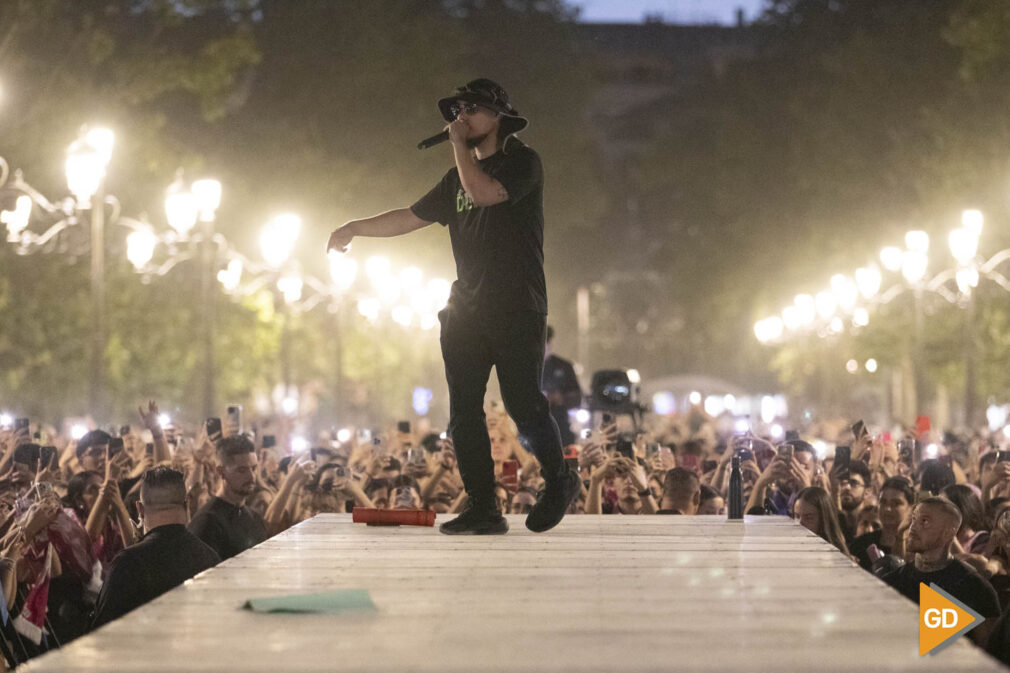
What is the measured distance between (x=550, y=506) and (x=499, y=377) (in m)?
0.62

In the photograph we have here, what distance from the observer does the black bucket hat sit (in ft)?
24.4

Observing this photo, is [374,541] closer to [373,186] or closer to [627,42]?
A: [373,186]

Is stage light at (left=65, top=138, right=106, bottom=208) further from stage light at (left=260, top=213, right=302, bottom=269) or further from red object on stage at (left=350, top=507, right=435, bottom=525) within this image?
red object on stage at (left=350, top=507, right=435, bottom=525)

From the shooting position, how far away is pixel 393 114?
1759 inches

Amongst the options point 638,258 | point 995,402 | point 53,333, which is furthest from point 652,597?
point 638,258

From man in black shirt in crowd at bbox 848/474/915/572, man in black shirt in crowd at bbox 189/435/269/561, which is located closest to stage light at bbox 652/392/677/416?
man in black shirt in crowd at bbox 848/474/915/572

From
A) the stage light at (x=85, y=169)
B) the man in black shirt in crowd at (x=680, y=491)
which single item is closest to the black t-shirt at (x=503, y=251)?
the man in black shirt in crowd at (x=680, y=491)

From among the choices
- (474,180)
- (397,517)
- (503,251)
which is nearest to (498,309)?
(503,251)

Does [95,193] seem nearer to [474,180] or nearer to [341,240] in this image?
[341,240]

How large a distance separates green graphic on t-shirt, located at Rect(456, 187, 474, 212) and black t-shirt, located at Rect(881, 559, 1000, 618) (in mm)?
2589

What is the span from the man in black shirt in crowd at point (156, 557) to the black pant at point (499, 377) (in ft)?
4.17

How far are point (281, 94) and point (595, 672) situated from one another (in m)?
38.7

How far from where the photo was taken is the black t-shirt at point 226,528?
356 inches

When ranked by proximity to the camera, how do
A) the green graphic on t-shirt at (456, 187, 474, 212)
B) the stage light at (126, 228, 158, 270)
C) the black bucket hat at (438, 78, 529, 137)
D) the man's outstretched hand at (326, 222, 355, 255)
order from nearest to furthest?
1. the black bucket hat at (438, 78, 529, 137)
2. the green graphic on t-shirt at (456, 187, 474, 212)
3. the man's outstretched hand at (326, 222, 355, 255)
4. the stage light at (126, 228, 158, 270)
